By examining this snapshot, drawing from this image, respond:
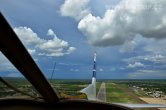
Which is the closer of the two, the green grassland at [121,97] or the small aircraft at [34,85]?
the small aircraft at [34,85]

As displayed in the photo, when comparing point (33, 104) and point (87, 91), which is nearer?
point (33, 104)

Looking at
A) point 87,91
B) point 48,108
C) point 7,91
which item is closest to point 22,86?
point 7,91

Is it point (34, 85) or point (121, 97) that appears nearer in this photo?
point (34, 85)

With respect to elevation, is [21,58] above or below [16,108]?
above

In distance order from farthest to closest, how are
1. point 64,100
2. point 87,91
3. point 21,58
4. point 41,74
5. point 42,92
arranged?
point 87,91, point 64,100, point 42,92, point 41,74, point 21,58

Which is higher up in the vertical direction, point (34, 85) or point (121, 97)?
point (34, 85)

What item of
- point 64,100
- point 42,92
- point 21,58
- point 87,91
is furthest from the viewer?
point 87,91

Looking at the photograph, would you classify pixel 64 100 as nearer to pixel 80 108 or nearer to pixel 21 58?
pixel 80 108

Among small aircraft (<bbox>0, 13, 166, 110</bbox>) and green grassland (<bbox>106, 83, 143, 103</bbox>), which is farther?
green grassland (<bbox>106, 83, 143, 103</bbox>)
